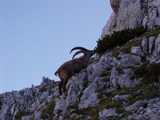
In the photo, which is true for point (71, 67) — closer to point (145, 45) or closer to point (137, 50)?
point (137, 50)

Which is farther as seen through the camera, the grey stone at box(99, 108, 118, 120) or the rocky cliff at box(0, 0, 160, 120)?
the grey stone at box(99, 108, 118, 120)

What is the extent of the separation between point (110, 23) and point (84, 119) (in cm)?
3244

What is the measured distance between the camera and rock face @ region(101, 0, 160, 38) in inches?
1137

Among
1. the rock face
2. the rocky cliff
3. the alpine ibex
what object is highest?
the rock face

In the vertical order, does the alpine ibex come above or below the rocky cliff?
above

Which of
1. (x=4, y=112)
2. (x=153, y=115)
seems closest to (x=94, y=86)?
(x=153, y=115)

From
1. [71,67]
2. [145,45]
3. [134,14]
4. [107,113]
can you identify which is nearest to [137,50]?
[145,45]

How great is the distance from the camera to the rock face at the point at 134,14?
1137 inches

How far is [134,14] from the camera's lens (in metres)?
33.6

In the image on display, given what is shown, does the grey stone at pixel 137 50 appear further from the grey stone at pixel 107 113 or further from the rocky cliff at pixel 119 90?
the grey stone at pixel 107 113

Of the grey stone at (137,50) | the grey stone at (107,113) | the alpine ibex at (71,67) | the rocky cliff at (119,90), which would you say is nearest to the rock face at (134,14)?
the grey stone at (137,50)

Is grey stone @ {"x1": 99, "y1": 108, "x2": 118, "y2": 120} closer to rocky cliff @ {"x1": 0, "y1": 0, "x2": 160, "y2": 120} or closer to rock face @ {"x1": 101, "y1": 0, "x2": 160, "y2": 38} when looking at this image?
rocky cliff @ {"x1": 0, "y1": 0, "x2": 160, "y2": 120}

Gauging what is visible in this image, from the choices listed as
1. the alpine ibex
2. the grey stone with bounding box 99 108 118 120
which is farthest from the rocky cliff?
the alpine ibex

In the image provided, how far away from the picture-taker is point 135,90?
1282 centimetres
